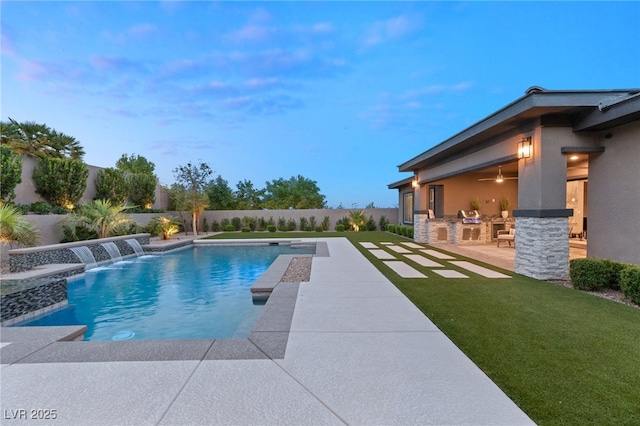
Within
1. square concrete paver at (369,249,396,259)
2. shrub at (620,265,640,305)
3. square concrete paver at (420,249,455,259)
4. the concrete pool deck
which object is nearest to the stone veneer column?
square concrete paver at (420,249,455,259)

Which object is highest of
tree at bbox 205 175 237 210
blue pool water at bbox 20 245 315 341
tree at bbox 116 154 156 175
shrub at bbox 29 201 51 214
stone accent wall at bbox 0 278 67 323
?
tree at bbox 116 154 156 175

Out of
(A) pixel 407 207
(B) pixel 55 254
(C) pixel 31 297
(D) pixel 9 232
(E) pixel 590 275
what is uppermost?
(A) pixel 407 207

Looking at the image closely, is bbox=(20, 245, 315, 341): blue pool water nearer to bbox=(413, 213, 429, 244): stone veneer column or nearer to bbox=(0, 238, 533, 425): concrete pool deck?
bbox=(0, 238, 533, 425): concrete pool deck

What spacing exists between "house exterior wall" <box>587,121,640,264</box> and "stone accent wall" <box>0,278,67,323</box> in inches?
399

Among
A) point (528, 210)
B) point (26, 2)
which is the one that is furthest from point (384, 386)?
point (26, 2)

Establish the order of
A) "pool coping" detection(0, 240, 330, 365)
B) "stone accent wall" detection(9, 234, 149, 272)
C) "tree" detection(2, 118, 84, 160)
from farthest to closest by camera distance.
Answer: "tree" detection(2, 118, 84, 160) < "stone accent wall" detection(9, 234, 149, 272) < "pool coping" detection(0, 240, 330, 365)

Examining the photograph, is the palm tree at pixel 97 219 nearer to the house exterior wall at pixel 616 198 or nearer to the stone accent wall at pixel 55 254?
the stone accent wall at pixel 55 254

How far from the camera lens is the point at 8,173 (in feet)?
32.6

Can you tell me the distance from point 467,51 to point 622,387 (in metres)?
17.3

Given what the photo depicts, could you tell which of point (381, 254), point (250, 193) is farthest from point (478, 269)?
point (250, 193)

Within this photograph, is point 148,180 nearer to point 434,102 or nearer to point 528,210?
point 528,210

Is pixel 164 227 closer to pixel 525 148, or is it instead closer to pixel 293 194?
pixel 293 194

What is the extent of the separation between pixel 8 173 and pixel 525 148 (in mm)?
14667

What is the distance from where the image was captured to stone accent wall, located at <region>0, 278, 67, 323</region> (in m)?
4.59
